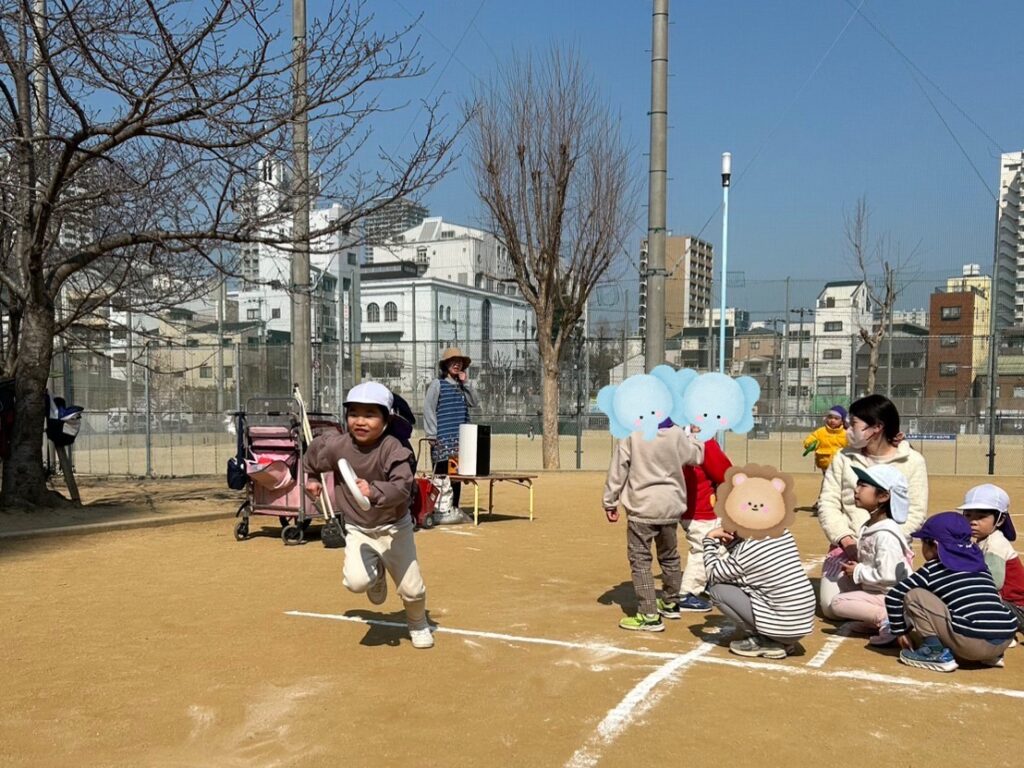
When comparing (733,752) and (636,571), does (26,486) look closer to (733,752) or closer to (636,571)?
(636,571)

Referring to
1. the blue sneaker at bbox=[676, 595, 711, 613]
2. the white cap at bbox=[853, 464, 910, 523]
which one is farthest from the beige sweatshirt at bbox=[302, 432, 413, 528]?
the white cap at bbox=[853, 464, 910, 523]

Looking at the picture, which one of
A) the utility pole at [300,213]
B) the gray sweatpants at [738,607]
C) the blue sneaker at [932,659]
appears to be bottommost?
the blue sneaker at [932,659]

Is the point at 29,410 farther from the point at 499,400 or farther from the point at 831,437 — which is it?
the point at 499,400

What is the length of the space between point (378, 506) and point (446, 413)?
5967 mm

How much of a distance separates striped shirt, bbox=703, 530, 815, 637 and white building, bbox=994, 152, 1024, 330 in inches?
873

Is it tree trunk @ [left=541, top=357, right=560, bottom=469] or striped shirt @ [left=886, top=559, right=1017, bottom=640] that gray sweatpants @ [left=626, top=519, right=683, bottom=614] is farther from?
tree trunk @ [left=541, top=357, right=560, bottom=469]

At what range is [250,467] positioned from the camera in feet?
31.0

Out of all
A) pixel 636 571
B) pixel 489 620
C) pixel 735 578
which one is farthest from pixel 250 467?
pixel 735 578

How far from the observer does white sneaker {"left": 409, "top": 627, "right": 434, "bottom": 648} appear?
17.6 ft

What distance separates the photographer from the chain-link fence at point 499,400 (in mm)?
21141

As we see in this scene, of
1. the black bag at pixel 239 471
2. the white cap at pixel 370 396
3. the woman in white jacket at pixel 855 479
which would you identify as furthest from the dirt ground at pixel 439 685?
the black bag at pixel 239 471

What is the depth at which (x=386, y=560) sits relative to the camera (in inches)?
211

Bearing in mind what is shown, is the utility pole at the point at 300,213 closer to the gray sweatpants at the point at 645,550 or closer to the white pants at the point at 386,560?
the white pants at the point at 386,560

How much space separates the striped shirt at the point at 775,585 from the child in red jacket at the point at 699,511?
1207 millimetres
